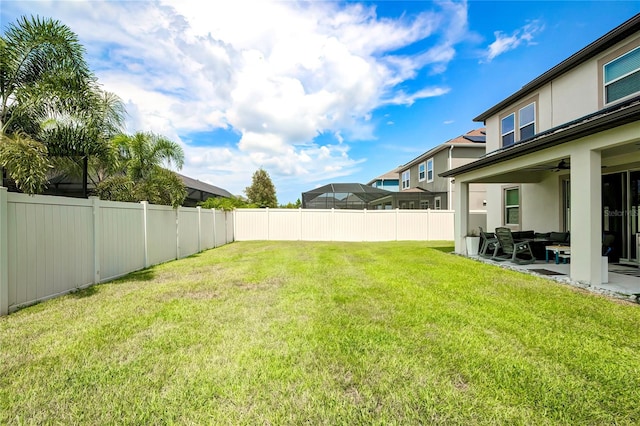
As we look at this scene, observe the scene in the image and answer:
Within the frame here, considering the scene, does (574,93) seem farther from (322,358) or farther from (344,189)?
(344,189)

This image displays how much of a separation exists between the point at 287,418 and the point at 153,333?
7.78ft

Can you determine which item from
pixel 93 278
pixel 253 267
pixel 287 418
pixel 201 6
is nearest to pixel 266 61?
pixel 201 6

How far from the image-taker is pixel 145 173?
466 inches

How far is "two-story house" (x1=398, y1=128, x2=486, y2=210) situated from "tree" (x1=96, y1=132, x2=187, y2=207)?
14541 mm

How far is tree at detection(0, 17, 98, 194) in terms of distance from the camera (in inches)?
230

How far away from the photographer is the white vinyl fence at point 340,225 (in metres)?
17.3

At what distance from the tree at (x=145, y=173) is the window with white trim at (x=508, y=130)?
41.7 feet

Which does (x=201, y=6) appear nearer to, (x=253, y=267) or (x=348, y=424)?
(x=253, y=267)

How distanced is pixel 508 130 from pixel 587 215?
726 centimetres

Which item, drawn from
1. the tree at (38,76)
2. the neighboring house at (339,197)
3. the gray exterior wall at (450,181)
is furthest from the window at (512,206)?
the tree at (38,76)

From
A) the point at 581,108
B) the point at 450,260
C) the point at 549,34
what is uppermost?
the point at 549,34

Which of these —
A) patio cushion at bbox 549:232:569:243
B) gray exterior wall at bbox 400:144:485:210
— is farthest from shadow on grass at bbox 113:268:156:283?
gray exterior wall at bbox 400:144:485:210

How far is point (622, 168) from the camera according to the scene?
27.5 feet

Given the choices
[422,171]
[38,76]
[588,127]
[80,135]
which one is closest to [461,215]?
[588,127]
